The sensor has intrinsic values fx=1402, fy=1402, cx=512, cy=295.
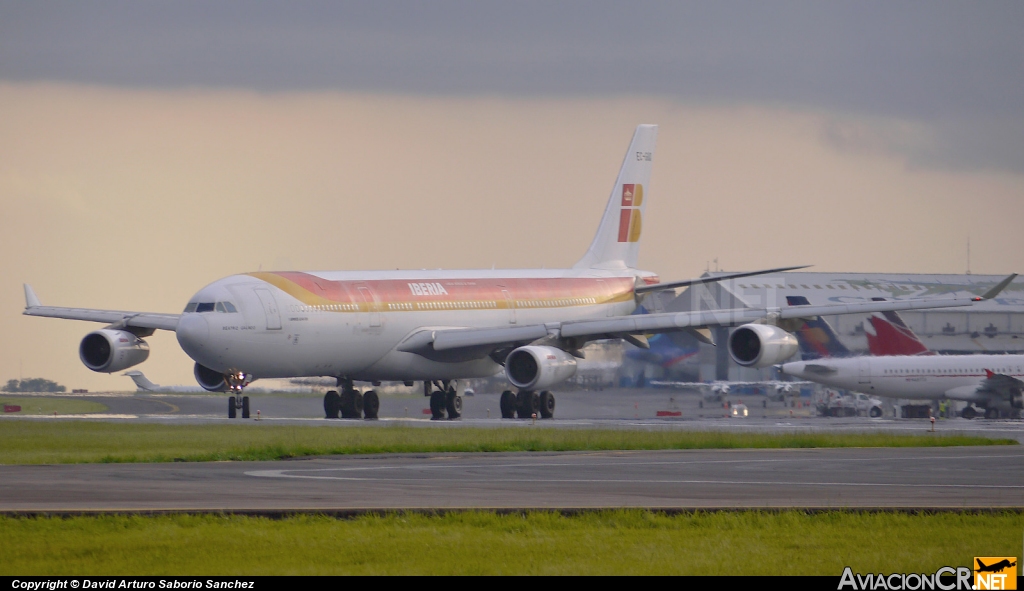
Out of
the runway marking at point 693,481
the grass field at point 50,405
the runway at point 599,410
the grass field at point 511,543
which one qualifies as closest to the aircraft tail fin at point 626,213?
the runway at point 599,410

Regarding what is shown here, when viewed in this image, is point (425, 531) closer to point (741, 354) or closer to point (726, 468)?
point (726, 468)

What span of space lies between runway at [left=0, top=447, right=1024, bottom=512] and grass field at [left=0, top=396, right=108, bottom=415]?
3913 cm

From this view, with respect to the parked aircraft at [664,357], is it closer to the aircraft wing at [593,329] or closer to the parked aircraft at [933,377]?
the parked aircraft at [933,377]

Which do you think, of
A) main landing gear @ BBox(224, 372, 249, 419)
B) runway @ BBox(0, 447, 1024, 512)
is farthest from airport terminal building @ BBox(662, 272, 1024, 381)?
runway @ BBox(0, 447, 1024, 512)

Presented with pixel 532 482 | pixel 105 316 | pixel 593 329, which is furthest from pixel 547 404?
pixel 532 482

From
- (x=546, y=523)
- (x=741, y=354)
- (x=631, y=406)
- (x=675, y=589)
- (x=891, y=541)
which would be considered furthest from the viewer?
(x=631, y=406)

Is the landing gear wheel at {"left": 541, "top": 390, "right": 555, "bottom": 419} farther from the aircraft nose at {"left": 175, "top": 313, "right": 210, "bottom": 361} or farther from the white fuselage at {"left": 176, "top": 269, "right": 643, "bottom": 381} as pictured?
the aircraft nose at {"left": 175, "top": 313, "right": 210, "bottom": 361}

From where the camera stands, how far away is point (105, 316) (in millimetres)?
51469

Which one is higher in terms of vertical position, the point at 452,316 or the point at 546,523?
the point at 452,316

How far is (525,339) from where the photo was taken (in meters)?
49.7

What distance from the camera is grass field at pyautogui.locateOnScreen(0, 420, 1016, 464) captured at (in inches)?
1184

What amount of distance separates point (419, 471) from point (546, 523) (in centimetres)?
888

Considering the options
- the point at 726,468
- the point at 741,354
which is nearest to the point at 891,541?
the point at 726,468

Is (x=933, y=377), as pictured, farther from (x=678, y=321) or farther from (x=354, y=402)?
(x=354, y=402)
